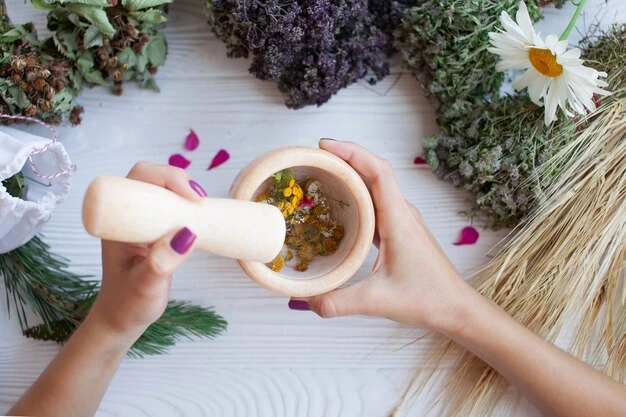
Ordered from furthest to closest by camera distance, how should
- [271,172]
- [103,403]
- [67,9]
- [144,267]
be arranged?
1. [103,403]
2. [67,9]
3. [271,172]
4. [144,267]

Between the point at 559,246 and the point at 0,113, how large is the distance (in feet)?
3.42

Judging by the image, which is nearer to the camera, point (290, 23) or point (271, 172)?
point (271, 172)

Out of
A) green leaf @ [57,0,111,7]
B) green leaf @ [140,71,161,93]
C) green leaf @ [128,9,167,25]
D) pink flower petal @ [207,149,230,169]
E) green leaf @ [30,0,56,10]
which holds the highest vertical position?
green leaf @ [57,0,111,7]

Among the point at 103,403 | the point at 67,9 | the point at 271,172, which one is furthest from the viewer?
the point at 103,403

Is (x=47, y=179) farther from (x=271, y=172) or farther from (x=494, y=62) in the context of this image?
(x=494, y=62)

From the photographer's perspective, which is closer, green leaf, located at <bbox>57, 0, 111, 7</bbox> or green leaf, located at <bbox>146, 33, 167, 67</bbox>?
green leaf, located at <bbox>57, 0, 111, 7</bbox>

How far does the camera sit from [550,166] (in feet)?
3.83

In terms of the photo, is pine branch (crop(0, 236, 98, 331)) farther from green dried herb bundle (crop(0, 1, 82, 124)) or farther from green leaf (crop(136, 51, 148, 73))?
green leaf (crop(136, 51, 148, 73))

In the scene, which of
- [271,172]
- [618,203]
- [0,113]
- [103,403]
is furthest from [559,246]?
[0,113]

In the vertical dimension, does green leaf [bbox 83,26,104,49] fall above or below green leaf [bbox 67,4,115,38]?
below

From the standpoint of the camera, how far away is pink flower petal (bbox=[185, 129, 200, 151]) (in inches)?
49.9

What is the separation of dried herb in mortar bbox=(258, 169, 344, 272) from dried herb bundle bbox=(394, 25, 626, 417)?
33 cm

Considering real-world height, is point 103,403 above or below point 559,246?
below

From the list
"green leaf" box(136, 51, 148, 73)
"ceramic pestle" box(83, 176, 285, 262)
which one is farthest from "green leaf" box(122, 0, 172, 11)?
"ceramic pestle" box(83, 176, 285, 262)
